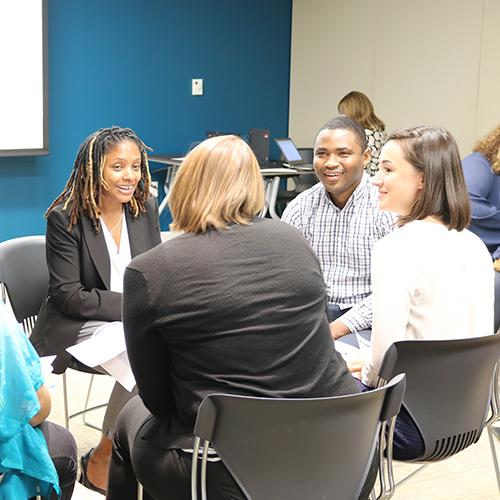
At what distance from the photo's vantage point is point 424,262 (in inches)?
84.5

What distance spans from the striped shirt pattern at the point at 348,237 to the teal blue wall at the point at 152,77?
403 cm

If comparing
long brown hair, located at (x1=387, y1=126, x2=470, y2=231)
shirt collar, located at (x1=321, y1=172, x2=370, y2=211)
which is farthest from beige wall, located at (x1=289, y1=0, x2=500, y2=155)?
long brown hair, located at (x1=387, y1=126, x2=470, y2=231)

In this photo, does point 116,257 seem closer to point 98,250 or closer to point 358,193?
point 98,250

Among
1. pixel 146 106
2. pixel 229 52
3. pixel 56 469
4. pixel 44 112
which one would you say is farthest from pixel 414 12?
pixel 56 469

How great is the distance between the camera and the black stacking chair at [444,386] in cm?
207

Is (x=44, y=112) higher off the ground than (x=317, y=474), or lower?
higher

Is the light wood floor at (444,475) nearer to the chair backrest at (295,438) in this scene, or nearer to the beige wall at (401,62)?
the chair backrest at (295,438)

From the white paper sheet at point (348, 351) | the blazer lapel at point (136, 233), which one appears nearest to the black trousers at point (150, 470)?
the white paper sheet at point (348, 351)

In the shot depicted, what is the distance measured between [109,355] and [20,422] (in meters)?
0.62

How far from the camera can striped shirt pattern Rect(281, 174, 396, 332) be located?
9.89 feet

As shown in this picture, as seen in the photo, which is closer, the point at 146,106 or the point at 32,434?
the point at 32,434

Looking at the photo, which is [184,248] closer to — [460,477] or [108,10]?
[460,477]

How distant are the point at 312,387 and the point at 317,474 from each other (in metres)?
0.19

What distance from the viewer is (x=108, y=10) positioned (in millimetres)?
6914
